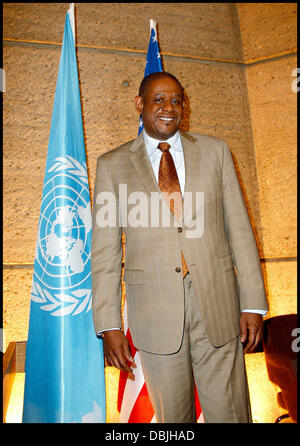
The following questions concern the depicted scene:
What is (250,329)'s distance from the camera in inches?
57.4

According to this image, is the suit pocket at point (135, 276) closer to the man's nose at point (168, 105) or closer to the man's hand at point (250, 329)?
the man's hand at point (250, 329)

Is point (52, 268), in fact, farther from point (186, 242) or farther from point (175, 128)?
point (175, 128)

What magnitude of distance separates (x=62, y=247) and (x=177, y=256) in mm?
862

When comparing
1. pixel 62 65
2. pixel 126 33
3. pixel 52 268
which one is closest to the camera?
pixel 52 268

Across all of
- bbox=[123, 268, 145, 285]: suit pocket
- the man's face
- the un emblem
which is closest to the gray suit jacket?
bbox=[123, 268, 145, 285]: suit pocket

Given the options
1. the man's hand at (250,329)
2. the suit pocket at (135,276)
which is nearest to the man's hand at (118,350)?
the suit pocket at (135,276)

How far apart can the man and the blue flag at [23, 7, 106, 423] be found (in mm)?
544

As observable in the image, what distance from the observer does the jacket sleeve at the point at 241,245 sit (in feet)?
4.85

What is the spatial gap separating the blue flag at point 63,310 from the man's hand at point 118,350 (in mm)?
626

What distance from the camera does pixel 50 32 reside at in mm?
2553

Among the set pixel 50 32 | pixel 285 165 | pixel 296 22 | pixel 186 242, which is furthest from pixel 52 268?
pixel 296 22

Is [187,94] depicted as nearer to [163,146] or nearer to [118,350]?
[163,146]

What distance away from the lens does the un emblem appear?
2.02 meters
